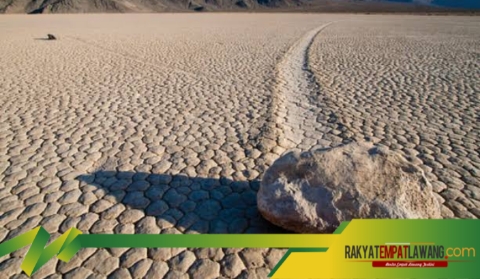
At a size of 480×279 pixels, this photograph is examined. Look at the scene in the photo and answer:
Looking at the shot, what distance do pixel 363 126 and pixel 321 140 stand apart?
2.89 feet

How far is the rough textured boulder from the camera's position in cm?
245

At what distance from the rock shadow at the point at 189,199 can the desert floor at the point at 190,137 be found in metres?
0.01

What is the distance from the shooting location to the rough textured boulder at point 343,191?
96.3 inches

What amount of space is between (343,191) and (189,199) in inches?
56.2

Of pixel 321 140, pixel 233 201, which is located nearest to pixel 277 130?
pixel 321 140

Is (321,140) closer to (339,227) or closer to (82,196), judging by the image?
(339,227)

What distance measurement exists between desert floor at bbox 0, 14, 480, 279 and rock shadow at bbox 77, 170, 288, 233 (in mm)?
14

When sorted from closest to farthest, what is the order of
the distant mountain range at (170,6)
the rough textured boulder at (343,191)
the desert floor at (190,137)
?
1. the rough textured boulder at (343,191)
2. the desert floor at (190,137)
3. the distant mountain range at (170,6)

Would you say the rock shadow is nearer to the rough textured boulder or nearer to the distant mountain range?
the rough textured boulder

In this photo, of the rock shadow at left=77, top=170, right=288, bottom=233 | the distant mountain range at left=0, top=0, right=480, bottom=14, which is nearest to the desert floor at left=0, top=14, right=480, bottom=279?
the rock shadow at left=77, top=170, right=288, bottom=233

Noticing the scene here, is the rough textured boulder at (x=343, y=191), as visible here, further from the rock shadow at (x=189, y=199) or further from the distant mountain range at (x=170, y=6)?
the distant mountain range at (x=170, y=6)

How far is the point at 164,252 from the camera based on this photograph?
2541 millimetres

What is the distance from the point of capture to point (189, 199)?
3154 mm

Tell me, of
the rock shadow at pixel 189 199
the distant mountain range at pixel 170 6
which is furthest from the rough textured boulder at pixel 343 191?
the distant mountain range at pixel 170 6
